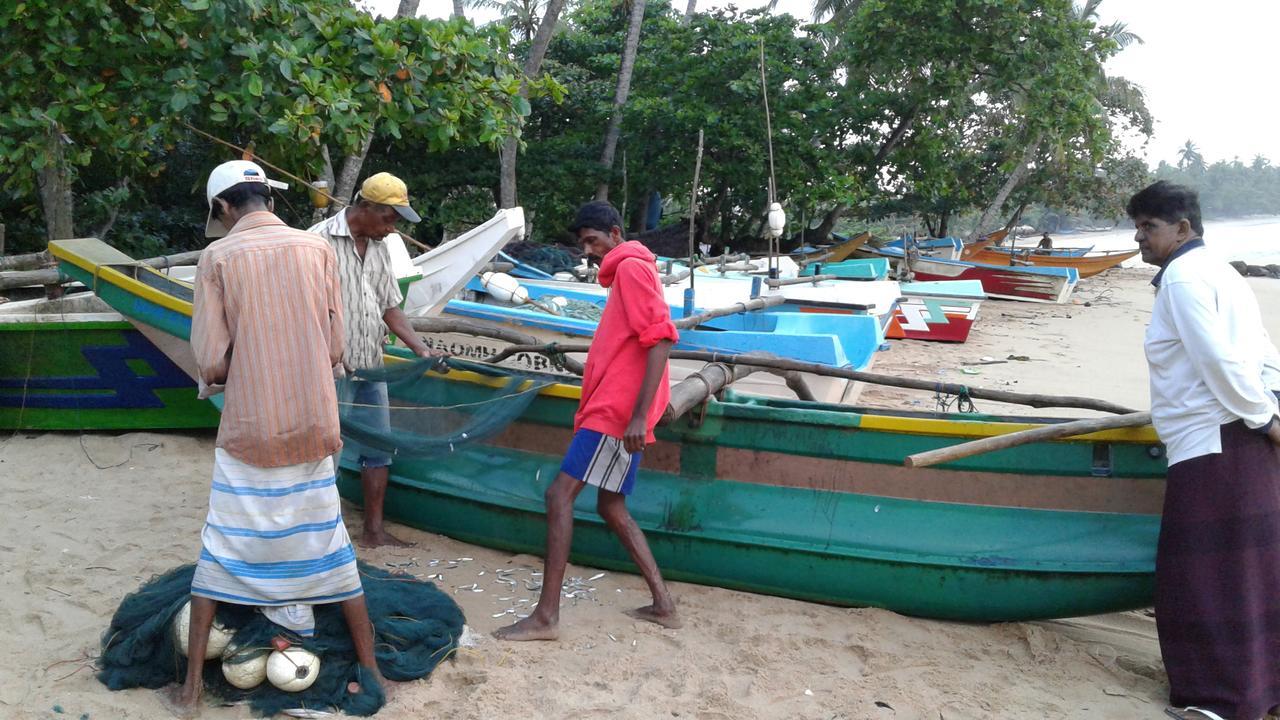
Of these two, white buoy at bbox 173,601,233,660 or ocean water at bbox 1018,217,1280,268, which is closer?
white buoy at bbox 173,601,233,660

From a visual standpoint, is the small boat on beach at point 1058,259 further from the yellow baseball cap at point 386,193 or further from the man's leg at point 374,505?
the yellow baseball cap at point 386,193

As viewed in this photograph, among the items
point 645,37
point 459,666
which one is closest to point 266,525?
point 459,666

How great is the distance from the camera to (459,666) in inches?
135

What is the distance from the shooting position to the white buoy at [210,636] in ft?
9.97

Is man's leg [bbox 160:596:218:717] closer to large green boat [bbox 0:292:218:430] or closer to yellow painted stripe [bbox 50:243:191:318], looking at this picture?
yellow painted stripe [bbox 50:243:191:318]

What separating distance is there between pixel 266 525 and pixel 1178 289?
2.89 metres

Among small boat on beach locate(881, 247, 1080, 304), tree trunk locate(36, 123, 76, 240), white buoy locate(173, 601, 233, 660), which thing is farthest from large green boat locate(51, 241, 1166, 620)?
small boat on beach locate(881, 247, 1080, 304)

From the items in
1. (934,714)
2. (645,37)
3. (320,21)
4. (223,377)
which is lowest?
(934,714)

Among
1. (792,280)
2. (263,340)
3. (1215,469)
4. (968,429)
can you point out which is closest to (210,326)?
(263,340)

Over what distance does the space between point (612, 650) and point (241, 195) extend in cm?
202

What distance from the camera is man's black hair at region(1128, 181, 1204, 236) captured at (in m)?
3.28

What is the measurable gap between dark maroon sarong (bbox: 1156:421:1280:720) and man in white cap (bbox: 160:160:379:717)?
269 centimetres

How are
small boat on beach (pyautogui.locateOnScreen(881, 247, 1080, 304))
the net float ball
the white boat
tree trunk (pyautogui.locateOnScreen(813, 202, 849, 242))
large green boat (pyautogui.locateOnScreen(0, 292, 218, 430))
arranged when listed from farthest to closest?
tree trunk (pyautogui.locateOnScreen(813, 202, 849, 242)), small boat on beach (pyautogui.locateOnScreen(881, 247, 1080, 304)), the white boat, large green boat (pyautogui.locateOnScreen(0, 292, 218, 430)), the net float ball

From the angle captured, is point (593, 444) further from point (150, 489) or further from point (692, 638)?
point (150, 489)
